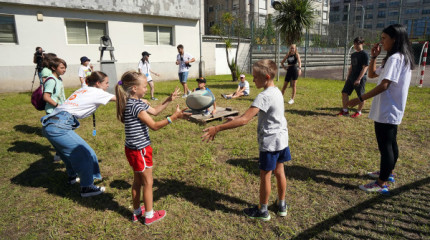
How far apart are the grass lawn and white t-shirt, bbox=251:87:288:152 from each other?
922mm

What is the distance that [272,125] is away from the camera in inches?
107

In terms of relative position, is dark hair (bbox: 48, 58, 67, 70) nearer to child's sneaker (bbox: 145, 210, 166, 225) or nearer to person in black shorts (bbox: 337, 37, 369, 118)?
child's sneaker (bbox: 145, 210, 166, 225)

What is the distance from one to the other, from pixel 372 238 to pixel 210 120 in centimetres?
476

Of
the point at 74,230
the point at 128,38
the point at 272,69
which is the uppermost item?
the point at 128,38

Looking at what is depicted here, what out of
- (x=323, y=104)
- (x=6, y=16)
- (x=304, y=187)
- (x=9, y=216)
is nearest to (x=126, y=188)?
(x=9, y=216)

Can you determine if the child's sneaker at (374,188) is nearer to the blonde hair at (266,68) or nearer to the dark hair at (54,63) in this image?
the blonde hair at (266,68)

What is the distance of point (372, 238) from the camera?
8.66ft

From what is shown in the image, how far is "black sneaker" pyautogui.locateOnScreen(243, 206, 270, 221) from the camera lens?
298 centimetres

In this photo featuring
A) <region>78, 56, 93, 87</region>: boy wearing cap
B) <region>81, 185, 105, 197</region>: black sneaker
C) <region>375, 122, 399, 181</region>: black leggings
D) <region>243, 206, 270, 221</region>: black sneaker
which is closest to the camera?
<region>243, 206, 270, 221</region>: black sneaker

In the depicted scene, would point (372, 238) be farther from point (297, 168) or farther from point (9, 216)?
point (9, 216)

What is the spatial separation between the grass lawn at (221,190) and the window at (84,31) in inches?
358

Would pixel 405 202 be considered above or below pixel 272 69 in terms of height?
below

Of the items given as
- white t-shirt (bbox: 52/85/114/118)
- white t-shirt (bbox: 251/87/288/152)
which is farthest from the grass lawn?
white t-shirt (bbox: 52/85/114/118)

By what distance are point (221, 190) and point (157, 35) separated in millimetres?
14873
